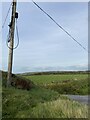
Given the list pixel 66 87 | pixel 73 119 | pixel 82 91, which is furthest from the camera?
pixel 66 87

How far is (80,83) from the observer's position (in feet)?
158

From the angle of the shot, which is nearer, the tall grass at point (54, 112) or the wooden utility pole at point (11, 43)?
the tall grass at point (54, 112)

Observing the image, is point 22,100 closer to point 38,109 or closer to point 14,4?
point 38,109

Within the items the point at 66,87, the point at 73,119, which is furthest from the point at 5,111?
the point at 66,87

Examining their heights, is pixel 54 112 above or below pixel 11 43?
below

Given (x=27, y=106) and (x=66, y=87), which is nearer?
(x=27, y=106)

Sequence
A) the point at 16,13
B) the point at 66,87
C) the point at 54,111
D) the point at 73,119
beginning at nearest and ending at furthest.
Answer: the point at 73,119
the point at 54,111
the point at 16,13
the point at 66,87

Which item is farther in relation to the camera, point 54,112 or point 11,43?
point 11,43

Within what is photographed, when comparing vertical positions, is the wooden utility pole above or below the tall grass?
above

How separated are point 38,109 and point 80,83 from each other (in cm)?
3448

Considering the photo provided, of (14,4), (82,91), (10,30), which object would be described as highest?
(14,4)

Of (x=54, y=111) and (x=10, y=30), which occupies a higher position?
(x=10, y=30)

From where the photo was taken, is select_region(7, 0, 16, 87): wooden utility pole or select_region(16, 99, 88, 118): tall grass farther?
select_region(7, 0, 16, 87): wooden utility pole

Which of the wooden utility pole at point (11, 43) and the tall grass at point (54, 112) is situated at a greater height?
the wooden utility pole at point (11, 43)
